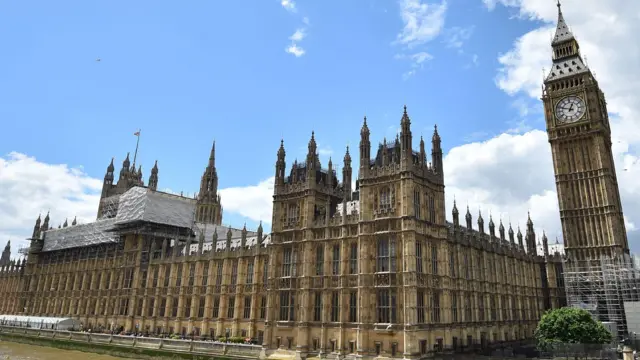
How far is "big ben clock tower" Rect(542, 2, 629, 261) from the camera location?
229ft

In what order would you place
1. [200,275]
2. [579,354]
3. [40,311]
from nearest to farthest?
[579,354]
[200,275]
[40,311]

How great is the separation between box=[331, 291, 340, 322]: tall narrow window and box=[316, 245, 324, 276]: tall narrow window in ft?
9.83

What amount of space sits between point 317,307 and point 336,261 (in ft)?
17.7

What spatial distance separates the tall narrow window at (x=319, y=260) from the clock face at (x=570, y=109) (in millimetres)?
51172

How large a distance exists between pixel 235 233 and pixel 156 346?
49327mm

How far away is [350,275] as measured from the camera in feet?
154

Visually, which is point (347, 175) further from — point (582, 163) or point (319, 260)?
point (582, 163)

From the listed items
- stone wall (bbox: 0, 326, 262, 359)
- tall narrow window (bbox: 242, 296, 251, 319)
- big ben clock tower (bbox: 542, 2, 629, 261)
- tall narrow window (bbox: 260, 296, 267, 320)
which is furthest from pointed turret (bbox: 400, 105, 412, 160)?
big ben clock tower (bbox: 542, 2, 629, 261)

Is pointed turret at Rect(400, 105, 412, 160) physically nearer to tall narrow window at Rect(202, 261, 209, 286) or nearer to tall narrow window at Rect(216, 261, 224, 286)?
tall narrow window at Rect(216, 261, 224, 286)

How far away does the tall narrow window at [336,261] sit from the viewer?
48781mm

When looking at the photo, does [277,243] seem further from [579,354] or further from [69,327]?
[69,327]

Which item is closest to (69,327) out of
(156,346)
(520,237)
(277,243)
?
(156,346)

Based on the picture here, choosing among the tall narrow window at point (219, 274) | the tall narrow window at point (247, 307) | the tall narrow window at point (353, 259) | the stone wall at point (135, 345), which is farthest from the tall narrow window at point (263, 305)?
the tall narrow window at point (353, 259)

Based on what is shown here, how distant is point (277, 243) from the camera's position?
54.5 metres
